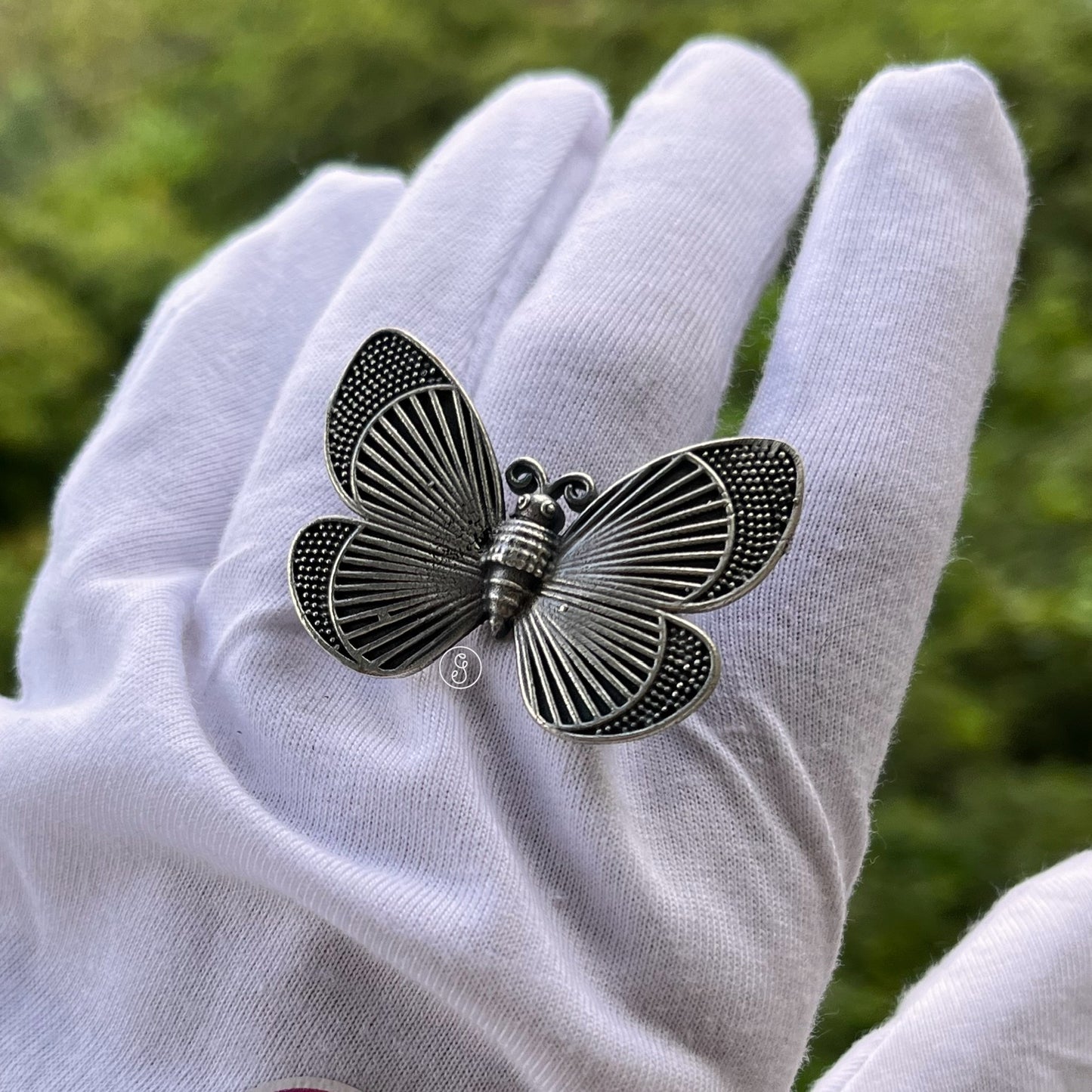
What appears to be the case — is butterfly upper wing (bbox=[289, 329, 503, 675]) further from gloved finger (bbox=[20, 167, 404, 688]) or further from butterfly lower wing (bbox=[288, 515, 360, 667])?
gloved finger (bbox=[20, 167, 404, 688])

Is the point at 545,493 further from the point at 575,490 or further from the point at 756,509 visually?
the point at 756,509

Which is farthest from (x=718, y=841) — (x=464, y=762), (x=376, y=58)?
(x=376, y=58)

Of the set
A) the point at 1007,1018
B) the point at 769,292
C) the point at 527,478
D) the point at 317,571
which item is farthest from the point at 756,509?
the point at 769,292

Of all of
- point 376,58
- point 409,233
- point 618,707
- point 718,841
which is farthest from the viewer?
point 376,58

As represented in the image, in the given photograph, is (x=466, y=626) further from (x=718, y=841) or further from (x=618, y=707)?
(x=718, y=841)

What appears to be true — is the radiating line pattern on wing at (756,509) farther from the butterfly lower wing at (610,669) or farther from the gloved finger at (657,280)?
the gloved finger at (657,280)

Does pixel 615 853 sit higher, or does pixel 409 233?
pixel 409 233
